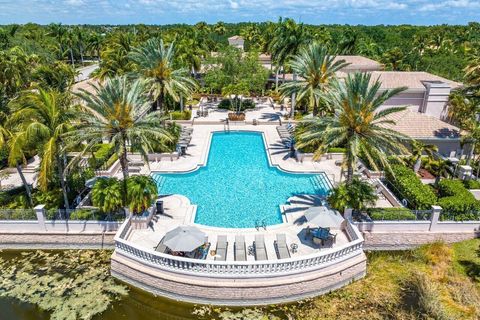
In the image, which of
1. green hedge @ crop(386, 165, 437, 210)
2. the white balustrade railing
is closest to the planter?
green hedge @ crop(386, 165, 437, 210)

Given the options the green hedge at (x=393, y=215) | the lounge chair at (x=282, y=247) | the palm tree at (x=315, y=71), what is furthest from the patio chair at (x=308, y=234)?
the palm tree at (x=315, y=71)

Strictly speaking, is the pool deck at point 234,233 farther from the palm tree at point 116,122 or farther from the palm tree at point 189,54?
the palm tree at point 189,54

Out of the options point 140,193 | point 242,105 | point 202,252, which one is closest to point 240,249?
point 202,252

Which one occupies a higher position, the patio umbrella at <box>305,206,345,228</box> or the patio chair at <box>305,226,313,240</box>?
the patio umbrella at <box>305,206,345,228</box>

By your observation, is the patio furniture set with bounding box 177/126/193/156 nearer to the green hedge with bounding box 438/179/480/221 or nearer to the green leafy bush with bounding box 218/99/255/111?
the green leafy bush with bounding box 218/99/255/111

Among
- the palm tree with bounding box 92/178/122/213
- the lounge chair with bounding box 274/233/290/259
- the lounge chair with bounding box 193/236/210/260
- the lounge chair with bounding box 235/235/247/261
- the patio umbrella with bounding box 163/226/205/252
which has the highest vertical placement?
the palm tree with bounding box 92/178/122/213

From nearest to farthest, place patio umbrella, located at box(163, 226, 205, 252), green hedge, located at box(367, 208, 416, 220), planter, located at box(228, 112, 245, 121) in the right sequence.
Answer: patio umbrella, located at box(163, 226, 205, 252) < green hedge, located at box(367, 208, 416, 220) < planter, located at box(228, 112, 245, 121)

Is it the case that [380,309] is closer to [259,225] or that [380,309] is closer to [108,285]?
[259,225]
